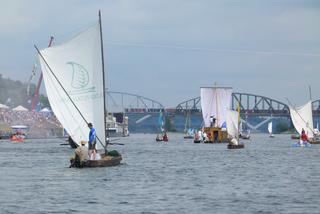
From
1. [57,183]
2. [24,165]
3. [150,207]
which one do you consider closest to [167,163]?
[24,165]

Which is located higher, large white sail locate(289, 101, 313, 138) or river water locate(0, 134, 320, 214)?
large white sail locate(289, 101, 313, 138)

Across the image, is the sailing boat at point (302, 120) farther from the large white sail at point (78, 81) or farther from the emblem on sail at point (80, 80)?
the emblem on sail at point (80, 80)

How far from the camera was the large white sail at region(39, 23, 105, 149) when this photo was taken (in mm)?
86438

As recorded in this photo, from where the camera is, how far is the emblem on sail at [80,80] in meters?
87.4

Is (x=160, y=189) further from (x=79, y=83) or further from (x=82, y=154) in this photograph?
(x=79, y=83)

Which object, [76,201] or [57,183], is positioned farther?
[57,183]

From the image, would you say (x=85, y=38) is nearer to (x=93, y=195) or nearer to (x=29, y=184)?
(x=29, y=184)

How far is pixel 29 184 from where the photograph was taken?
70688 millimetres

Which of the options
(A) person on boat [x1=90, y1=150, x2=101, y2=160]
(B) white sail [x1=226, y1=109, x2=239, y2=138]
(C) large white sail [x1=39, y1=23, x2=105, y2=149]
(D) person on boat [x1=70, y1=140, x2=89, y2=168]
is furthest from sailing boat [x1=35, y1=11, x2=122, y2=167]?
(B) white sail [x1=226, y1=109, x2=239, y2=138]

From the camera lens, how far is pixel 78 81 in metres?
88.2

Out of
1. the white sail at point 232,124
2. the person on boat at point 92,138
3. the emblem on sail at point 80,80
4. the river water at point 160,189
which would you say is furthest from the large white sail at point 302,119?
the person on boat at point 92,138

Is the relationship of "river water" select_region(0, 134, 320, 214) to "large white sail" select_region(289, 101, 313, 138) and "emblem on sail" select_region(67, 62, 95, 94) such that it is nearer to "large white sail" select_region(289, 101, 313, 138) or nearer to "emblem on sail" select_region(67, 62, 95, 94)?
"emblem on sail" select_region(67, 62, 95, 94)

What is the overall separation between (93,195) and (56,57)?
30140 mm

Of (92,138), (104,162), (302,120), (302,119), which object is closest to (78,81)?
(104,162)
